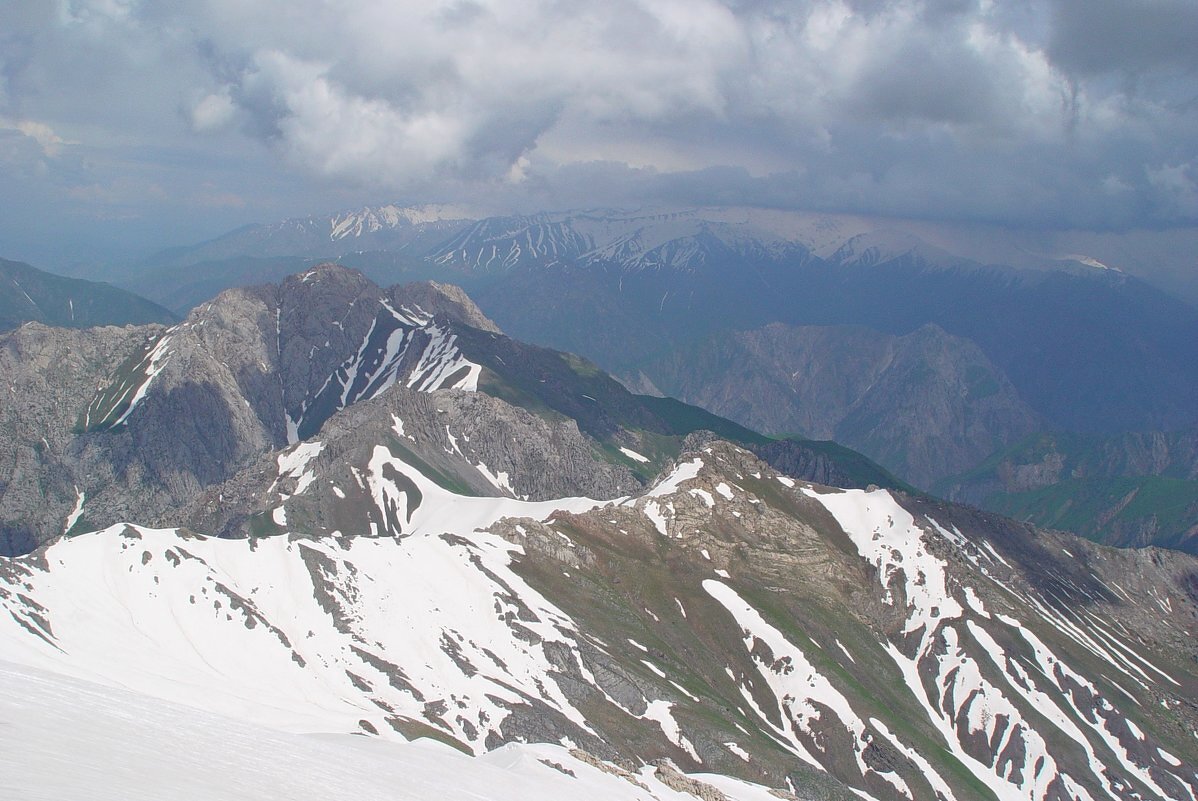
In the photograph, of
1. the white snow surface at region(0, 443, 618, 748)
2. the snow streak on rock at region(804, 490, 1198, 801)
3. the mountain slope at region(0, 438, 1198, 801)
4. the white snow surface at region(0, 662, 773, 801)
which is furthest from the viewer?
the snow streak on rock at region(804, 490, 1198, 801)

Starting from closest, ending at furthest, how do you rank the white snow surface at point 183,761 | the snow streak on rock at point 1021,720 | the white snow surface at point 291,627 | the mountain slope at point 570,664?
the white snow surface at point 183,761 → the white snow surface at point 291,627 → the mountain slope at point 570,664 → the snow streak on rock at point 1021,720

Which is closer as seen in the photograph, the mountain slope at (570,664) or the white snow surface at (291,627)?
the white snow surface at (291,627)

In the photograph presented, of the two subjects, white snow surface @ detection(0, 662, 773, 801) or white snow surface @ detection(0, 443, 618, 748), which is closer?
white snow surface @ detection(0, 662, 773, 801)

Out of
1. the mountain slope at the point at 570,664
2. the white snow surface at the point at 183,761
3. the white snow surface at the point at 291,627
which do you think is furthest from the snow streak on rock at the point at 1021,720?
the white snow surface at the point at 183,761

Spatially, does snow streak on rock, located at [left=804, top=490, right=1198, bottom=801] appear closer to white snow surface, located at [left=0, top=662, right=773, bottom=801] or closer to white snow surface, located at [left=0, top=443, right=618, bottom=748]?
white snow surface, located at [left=0, top=443, right=618, bottom=748]

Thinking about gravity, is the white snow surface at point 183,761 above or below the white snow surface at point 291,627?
above

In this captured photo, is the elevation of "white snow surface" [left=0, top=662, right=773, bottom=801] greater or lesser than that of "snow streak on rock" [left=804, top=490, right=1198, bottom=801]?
greater

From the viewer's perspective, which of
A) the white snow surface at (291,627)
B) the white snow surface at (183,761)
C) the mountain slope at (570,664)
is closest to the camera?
the white snow surface at (183,761)

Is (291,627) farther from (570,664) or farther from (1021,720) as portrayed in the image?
(1021,720)

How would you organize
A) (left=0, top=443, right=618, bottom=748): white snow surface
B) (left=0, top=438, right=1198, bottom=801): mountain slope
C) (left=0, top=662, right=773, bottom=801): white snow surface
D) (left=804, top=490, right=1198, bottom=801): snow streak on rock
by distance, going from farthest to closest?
(left=804, top=490, right=1198, bottom=801): snow streak on rock, (left=0, top=438, right=1198, bottom=801): mountain slope, (left=0, top=443, right=618, bottom=748): white snow surface, (left=0, top=662, right=773, bottom=801): white snow surface

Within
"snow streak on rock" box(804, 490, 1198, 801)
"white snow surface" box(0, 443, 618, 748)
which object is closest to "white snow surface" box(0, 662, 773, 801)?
"white snow surface" box(0, 443, 618, 748)

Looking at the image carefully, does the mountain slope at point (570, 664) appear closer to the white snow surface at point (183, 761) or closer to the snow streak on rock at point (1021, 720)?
the snow streak on rock at point (1021, 720)
